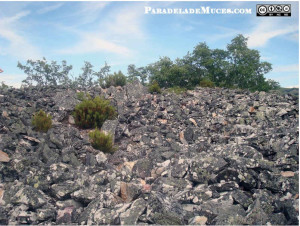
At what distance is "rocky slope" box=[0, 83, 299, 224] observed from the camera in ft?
13.4

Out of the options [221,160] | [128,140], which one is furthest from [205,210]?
[128,140]

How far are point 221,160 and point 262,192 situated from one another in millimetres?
1040

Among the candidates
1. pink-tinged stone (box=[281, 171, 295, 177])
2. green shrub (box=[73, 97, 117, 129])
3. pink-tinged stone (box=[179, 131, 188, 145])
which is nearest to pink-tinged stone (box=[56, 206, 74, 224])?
pink-tinged stone (box=[281, 171, 295, 177])

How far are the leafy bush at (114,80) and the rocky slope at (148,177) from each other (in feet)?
20.5

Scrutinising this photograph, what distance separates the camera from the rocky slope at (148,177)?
4086 millimetres

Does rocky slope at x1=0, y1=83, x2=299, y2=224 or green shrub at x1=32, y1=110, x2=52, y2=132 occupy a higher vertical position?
green shrub at x1=32, y1=110, x2=52, y2=132

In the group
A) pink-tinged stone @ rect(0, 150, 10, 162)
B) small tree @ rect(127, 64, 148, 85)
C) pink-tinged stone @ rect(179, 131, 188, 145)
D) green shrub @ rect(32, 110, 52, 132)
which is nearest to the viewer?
pink-tinged stone @ rect(0, 150, 10, 162)

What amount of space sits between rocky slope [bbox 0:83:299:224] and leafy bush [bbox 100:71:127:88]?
20.5 ft

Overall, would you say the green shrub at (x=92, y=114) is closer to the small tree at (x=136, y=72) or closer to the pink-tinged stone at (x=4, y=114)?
the pink-tinged stone at (x=4, y=114)

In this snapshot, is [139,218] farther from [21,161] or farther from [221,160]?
[21,161]

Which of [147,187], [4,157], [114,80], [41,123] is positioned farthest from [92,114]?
[114,80]

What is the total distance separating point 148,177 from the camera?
5.73 meters

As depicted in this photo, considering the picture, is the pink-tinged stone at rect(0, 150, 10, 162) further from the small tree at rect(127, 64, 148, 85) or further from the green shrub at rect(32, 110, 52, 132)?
the small tree at rect(127, 64, 148, 85)

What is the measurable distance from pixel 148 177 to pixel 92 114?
513 cm
